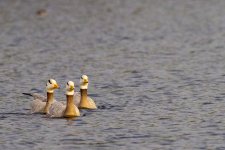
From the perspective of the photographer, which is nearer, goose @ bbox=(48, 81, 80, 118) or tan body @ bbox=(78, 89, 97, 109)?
goose @ bbox=(48, 81, 80, 118)

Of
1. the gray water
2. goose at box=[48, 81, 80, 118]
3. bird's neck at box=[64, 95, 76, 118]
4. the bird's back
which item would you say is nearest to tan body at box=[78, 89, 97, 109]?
the gray water

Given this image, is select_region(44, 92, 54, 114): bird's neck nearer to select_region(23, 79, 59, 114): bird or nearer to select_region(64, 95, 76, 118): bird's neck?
select_region(23, 79, 59, 114): bird

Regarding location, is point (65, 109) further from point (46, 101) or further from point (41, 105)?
point (46, 101)

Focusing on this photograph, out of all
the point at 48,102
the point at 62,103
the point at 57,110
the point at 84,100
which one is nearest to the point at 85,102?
the point at 84,100

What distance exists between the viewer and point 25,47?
4109cm

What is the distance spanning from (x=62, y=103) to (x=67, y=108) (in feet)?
4.93

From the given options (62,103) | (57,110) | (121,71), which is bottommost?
(57,110)

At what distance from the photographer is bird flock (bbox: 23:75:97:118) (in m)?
24.6

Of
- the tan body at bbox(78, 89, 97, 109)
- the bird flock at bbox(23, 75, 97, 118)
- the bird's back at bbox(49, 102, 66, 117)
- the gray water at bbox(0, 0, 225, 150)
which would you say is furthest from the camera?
the tan body at bbox(78, 89, 97, 109)

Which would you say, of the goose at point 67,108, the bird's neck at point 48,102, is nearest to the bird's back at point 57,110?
the goose at point 67,108

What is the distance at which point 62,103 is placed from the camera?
25.9 metres

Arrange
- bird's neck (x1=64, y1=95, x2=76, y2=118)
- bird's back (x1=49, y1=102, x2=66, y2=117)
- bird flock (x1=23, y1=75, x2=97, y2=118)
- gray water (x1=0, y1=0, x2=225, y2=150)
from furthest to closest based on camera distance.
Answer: bird's back (x1=49, y1=102, x2=66, y2=117) < bird flock (x1=23, y1=75, x2=97, y2=118) < bird's neck (x1=64, y1=95, x2=76, y2=118) < gray water (x1=0, y1=0, x2=225, y2=150)

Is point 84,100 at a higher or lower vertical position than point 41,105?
higher

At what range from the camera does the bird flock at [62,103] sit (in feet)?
80.6
